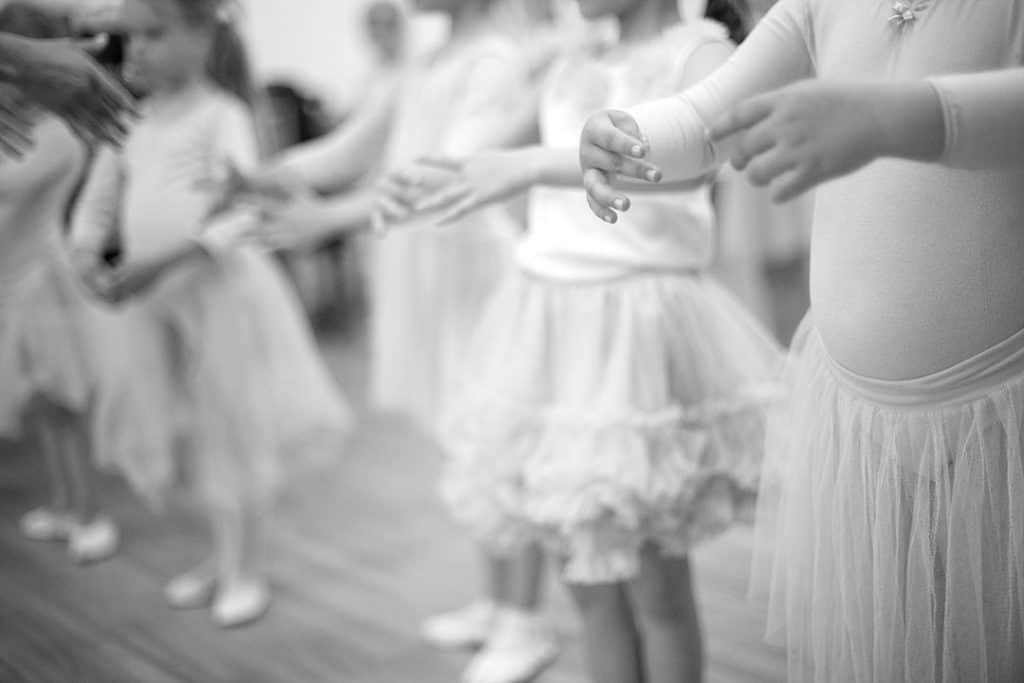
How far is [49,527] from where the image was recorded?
7.98 ft

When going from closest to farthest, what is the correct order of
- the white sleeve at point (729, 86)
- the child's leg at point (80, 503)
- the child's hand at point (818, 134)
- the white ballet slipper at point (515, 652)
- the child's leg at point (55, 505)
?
the child's hand at point (818, 134) < the white sleeve at point (729, 86) < the white ballet slipper at point (515, 652) < the child's leg at point (80, 503) < the child's leg at point (55, 505)

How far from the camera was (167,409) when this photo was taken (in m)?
1.98

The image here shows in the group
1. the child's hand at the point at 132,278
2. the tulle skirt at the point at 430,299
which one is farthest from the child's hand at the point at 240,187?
the tulle skirt at the point at 430,299

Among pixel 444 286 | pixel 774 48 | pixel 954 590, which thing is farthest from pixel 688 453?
pixel 444 286

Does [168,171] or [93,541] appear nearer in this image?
[168,171]

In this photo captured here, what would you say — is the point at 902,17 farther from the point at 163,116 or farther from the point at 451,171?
the point at 163,116

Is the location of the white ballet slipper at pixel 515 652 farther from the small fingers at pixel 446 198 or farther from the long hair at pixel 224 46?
the long hair at pixel 224 46

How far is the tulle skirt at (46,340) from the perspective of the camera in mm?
2191

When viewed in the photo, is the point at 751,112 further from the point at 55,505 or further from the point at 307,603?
the point at 55,505

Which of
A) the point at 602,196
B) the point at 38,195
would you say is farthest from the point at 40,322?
the point at 602,196

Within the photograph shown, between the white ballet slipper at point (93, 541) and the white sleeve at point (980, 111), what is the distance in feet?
7.19

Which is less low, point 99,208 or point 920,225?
point 920,225

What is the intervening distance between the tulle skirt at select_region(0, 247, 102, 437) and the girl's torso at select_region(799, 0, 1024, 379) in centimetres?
182

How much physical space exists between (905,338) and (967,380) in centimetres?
7
